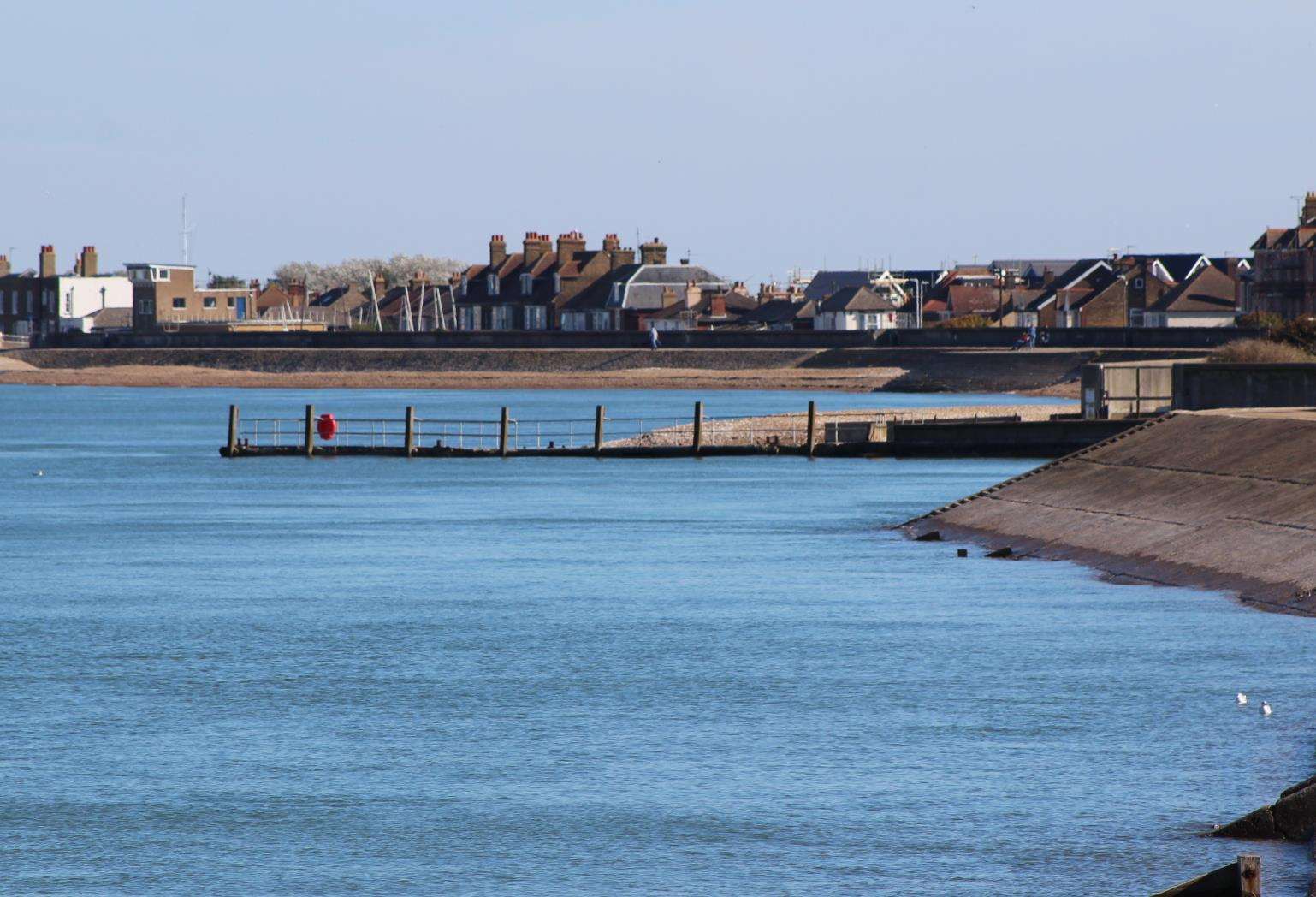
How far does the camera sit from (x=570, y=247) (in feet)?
648

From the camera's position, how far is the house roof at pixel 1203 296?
176 m

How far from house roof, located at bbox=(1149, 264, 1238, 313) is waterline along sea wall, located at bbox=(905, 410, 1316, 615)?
5059 inches

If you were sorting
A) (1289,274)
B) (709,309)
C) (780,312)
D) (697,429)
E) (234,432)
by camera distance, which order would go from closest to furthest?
(697,429)
(234,432)
(1289,274)
(709,309)
(780,312)

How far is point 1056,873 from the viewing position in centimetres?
1912

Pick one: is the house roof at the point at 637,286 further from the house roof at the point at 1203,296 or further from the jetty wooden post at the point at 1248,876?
the jetty wooden post at the point at 1248,876

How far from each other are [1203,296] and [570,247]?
197ft

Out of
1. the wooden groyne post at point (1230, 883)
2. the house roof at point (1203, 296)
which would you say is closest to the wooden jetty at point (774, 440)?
the wooden groyne post at point (1230, 883)

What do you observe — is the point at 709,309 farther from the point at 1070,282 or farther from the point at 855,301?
the point at 1070,282

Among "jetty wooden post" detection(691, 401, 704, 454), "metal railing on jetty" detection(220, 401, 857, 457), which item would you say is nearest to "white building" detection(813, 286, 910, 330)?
"metal railing on jetty" detection(220, 401, 857, 457)

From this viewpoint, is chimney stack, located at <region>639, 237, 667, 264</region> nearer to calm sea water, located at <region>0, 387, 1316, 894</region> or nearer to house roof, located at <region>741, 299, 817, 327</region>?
house roof, located at <region>741, 299, 817, 327</region>

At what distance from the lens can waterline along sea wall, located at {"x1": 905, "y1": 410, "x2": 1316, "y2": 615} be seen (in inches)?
1451

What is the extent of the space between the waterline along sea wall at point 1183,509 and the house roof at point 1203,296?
422 feet

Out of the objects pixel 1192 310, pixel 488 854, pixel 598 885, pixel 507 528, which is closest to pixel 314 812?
pixel 488 854

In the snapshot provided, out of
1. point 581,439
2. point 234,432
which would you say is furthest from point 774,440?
point 234,432
